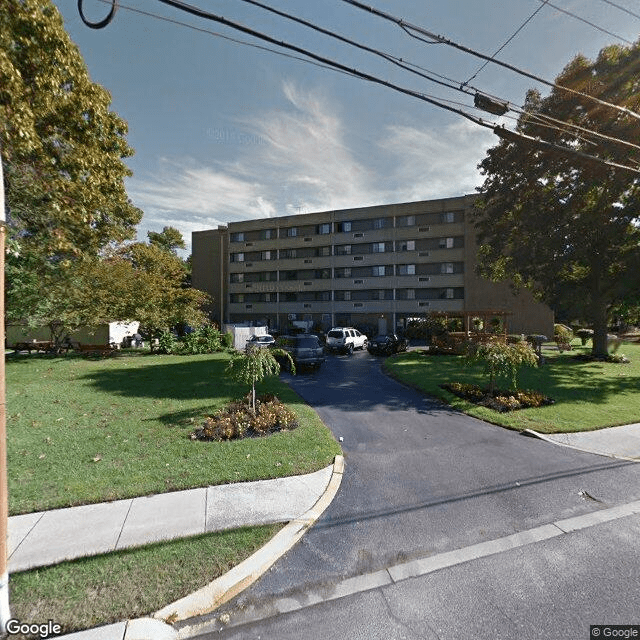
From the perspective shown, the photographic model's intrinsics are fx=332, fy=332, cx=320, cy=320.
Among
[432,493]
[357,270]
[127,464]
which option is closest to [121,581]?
[127,464]

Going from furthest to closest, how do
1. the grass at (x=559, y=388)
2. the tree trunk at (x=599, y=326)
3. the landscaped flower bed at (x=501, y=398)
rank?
the tree trunk at (x=599, y=326)
the landscaped flower bed at (x=501, y=398)
the grass at (x=559, y=388)

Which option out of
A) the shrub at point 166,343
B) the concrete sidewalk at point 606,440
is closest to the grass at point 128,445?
the concrete sidewalk at point 606,440

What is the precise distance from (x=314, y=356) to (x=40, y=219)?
456 inches

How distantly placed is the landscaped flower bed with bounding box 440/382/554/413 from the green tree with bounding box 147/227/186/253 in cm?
5461

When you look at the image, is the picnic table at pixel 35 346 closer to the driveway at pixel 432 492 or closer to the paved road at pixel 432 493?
the driveway at pixel 432 492

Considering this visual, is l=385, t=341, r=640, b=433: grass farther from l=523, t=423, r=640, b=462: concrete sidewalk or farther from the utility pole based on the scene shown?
the utility pole

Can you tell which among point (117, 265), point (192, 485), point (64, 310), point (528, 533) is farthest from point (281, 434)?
point (117, 265)

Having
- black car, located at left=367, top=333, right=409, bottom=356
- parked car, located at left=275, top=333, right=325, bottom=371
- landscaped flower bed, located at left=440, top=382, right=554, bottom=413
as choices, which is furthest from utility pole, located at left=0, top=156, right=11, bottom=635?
black car, located at left=367, top=333, right=409, bottom=356

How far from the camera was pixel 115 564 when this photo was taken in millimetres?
3367

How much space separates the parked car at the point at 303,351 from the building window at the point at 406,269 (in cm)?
2768
